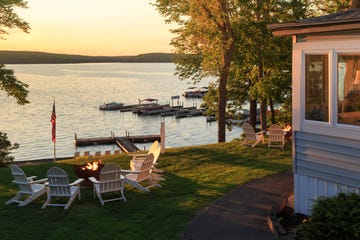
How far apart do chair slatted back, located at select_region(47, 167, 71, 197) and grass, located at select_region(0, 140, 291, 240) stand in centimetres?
38

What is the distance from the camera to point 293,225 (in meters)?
9.50

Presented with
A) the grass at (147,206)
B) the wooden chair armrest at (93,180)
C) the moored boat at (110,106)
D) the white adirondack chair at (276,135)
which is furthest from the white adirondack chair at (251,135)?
the moored boat at (110,106)

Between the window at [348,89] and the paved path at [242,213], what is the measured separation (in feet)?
8.72

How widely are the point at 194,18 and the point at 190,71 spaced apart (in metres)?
3.92

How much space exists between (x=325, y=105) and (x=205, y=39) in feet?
62.6

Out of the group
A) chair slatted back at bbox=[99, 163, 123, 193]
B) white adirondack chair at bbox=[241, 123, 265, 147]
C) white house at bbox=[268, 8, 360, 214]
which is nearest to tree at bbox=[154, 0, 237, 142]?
white adirondack chair at bbox=[241, 123, 265, 147]

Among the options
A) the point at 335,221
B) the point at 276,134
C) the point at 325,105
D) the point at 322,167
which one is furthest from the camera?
the point at 276,134

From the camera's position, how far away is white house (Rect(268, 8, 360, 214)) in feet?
28.9

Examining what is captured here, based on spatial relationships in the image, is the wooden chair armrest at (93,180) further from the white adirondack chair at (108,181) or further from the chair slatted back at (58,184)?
the chair slatted back at (58,184)

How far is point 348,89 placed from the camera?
8945 mm

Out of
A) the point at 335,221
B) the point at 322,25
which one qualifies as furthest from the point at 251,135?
the point at 335,221

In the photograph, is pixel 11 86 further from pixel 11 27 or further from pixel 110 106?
pixel 110 106

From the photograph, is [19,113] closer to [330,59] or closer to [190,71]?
[190,71]

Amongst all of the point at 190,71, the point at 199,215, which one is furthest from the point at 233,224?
the point at 190,71
